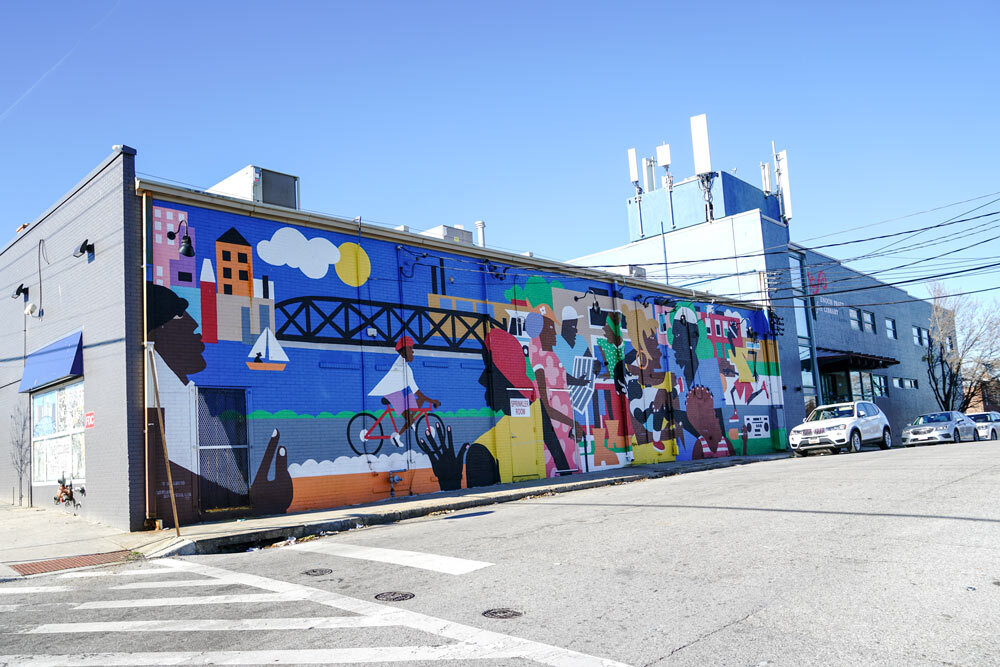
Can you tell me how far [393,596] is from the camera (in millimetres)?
6953

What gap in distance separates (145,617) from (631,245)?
109ft

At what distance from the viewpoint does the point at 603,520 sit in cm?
1098

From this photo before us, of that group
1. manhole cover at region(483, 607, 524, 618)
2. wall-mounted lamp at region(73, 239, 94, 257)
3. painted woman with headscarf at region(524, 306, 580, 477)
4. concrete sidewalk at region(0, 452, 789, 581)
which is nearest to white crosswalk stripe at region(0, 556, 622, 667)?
manhole cover at region(483, 607, 524, 618)

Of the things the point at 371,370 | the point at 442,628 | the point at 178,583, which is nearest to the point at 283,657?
the point at 442,628

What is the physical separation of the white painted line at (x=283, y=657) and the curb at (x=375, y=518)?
548 centimetres

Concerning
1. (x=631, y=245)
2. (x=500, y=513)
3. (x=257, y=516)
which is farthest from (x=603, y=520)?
(x=631, y=245)

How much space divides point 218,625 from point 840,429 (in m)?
20.8

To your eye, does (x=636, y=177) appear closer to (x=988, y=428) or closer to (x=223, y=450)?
(x=988, y=428)

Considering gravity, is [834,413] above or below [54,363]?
below

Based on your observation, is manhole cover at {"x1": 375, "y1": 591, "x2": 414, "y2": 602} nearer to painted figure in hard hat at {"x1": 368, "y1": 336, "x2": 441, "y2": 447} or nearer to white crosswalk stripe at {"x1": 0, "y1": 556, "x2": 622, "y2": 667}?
white crosswalk stripe at {"x1": 0, "y1": 556, "x2": 622, "y2": 667}

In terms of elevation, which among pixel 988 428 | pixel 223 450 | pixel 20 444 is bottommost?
pixel 988 428

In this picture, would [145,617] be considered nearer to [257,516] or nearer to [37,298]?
[257,516]

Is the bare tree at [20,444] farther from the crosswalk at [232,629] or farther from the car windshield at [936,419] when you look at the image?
the car windshield at [936,419]

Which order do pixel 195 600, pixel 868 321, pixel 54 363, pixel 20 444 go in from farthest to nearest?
pixel 868 321
pixel 20 444
pixel 54 363
pixel 195 600
